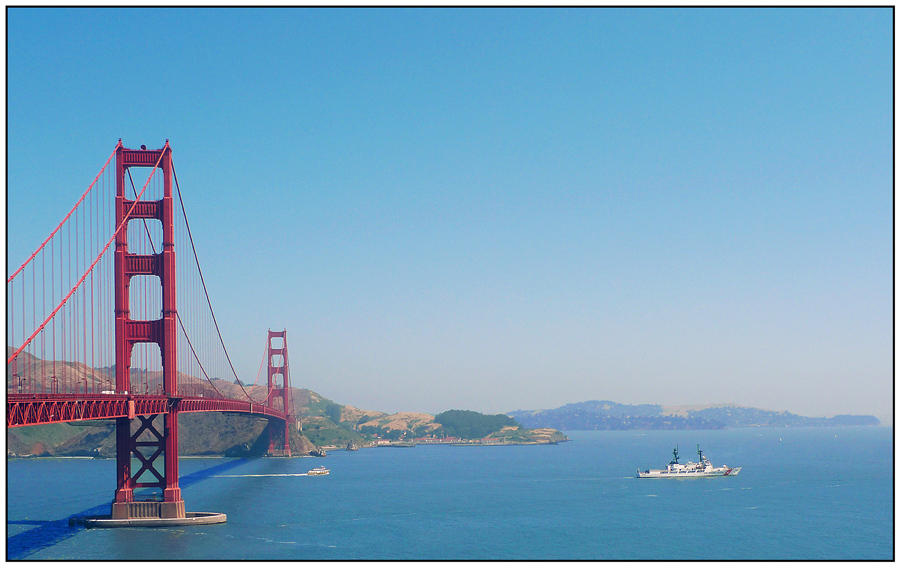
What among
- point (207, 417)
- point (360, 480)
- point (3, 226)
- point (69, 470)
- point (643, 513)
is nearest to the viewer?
point (3, 226)

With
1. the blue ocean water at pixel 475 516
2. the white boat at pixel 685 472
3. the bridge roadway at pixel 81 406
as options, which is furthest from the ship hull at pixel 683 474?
the bridge roadway at pixel 81 406

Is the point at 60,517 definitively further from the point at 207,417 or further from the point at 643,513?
the point at 207,417

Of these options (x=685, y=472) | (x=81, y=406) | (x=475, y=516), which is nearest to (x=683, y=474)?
(x=685, y=472)

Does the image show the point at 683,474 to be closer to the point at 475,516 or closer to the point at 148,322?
the point at 475,516

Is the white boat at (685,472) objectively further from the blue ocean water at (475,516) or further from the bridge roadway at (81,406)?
the bridge roadway at (81,406)

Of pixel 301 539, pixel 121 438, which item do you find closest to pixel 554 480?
pixel 301 539
